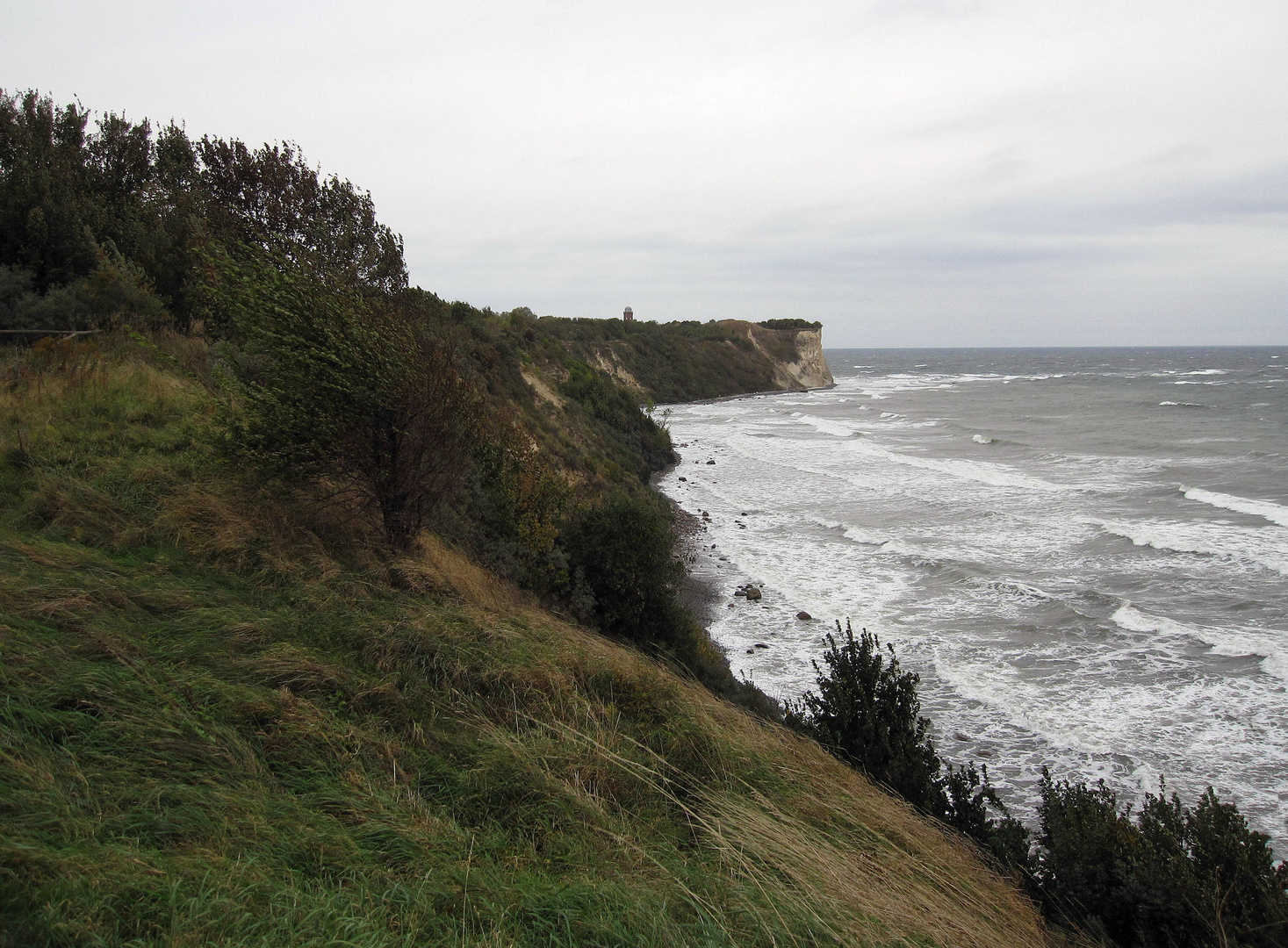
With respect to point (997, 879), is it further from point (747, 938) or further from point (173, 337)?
point (173, 337)

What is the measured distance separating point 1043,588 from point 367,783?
16158 mm

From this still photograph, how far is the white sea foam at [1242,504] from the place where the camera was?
870 inches

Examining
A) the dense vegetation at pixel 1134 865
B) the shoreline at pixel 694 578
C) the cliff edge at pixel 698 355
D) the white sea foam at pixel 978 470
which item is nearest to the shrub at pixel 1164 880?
the dense vegetation at pixel 1134 865

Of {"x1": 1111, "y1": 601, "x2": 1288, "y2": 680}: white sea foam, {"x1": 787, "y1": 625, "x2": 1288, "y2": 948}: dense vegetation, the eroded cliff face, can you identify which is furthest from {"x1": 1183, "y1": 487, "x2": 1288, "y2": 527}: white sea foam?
the eroded cliff face

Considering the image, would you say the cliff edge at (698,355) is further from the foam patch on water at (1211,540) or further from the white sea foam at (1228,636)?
the white sea foam at (1228,636)

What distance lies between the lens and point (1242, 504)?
2389cm

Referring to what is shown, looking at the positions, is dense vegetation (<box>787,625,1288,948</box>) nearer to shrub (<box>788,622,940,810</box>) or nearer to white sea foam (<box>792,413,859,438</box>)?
shrub (<box>788,622,940,810</box>)

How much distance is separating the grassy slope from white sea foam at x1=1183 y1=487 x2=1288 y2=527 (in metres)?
22.9

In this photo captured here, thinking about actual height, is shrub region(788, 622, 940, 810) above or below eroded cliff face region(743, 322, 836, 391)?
below

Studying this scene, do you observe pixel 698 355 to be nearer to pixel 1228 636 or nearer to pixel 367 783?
pixel 1228 636

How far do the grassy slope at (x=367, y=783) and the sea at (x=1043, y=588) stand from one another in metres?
5.39

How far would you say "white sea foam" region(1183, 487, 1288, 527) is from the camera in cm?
2209

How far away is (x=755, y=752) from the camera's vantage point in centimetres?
568

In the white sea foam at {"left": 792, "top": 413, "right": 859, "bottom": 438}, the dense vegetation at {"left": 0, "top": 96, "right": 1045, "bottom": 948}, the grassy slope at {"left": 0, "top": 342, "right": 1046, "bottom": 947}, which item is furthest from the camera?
the white sea foam at {"left": 792, "top": 413, "right": 859, "bottom": 438}
